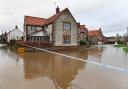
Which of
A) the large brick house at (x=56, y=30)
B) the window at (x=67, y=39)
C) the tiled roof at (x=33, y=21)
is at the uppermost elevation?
the tiled roof at (x=33, y=21)

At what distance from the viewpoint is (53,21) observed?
29.7m

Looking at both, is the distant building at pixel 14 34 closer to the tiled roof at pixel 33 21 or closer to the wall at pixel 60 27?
the tiled roof at pixel 33 21

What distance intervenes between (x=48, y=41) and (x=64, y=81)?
2204 cm

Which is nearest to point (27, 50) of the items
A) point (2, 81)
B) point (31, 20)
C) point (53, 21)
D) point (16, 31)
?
point (53, 21)

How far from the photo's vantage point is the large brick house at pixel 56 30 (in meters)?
30.1

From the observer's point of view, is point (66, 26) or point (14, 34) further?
point (14, 34)

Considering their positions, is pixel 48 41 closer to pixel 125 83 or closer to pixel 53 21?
pixel 53 21

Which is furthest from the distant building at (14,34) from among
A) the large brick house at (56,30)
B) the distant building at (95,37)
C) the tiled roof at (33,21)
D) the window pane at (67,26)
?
the window pane at (67,26)

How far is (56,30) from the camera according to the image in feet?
99.0

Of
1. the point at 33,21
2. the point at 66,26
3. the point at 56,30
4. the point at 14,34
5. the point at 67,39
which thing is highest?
the point at 33,21

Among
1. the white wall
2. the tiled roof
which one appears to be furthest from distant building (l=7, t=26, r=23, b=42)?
the tiled roof

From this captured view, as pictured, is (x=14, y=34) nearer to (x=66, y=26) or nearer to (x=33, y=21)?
(x=33, y=21)

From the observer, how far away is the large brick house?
3011 centimetres

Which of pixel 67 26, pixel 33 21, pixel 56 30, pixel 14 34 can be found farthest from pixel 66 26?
pixel 14 34
